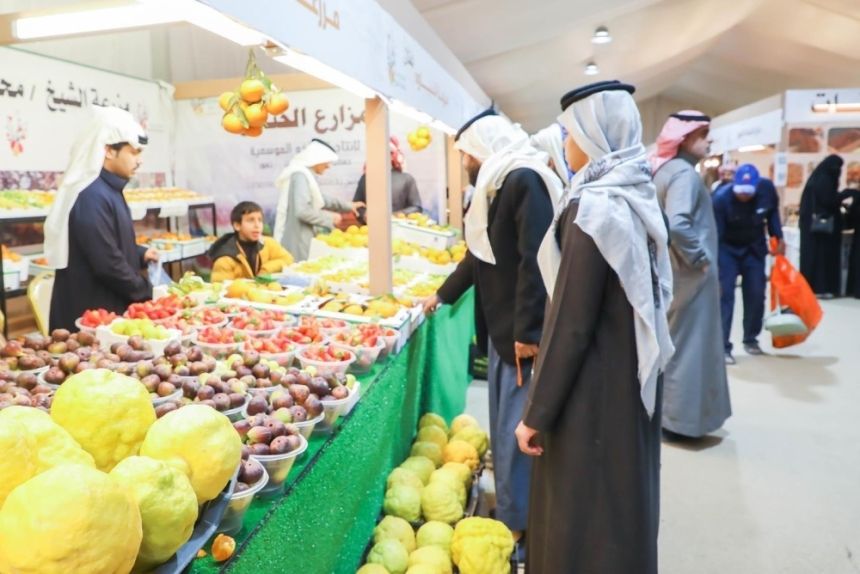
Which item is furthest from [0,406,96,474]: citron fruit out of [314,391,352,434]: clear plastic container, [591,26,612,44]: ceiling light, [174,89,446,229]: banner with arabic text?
[591,26,612,44]: ceiling light

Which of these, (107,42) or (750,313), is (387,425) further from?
(107,42)

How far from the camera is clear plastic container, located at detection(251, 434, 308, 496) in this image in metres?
1.42

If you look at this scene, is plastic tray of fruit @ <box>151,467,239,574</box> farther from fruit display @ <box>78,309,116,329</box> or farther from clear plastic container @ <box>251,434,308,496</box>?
fruit display @ <box>78,309,116,329</box>

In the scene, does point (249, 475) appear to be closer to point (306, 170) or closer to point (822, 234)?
point (306, 170)

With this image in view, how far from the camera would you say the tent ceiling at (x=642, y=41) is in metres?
7.25

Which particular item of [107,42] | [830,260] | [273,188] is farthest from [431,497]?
[830,260]

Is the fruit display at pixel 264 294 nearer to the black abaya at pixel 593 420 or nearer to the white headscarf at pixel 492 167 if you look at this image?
the white headscarf at pixel 492 167

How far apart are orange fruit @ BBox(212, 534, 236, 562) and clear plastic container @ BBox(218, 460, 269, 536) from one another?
0.19 ft

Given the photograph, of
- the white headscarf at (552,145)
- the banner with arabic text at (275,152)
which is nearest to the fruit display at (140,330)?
the white headscarf at (552,145)

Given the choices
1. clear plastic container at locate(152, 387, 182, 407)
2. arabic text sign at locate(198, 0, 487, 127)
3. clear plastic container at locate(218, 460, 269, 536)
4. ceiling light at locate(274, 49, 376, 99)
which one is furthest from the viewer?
ceiling light at locate(274, 49, 376, 99)

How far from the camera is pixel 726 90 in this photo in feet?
60.9

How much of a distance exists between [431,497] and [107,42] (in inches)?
280

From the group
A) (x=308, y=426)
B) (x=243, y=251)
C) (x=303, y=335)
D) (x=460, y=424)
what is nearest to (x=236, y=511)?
(x=308, y=426)

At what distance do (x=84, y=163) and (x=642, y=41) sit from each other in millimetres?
9781
